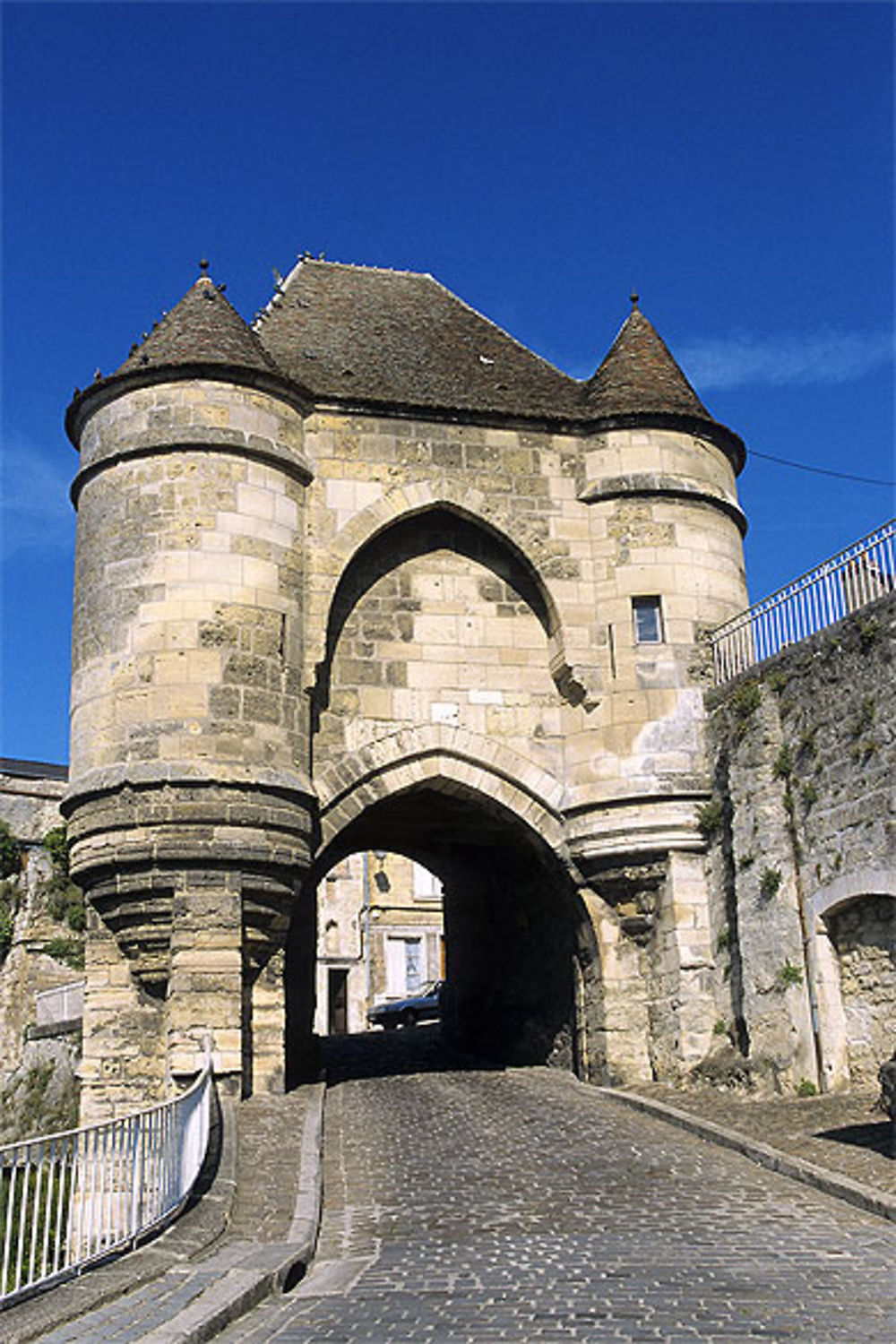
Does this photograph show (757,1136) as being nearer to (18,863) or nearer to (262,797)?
(262,797)

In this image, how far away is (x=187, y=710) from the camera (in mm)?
12500

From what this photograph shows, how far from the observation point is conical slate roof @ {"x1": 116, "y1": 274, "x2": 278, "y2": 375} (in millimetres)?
13523

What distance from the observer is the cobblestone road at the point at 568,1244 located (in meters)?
5.51

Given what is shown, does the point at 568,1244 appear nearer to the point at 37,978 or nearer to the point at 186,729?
the point at 186,729

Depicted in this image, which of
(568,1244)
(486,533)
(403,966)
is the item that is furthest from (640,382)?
(403,966)

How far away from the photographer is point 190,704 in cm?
1252

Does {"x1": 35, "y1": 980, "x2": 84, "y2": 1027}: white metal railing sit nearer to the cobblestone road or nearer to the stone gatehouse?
the stone gatehouse

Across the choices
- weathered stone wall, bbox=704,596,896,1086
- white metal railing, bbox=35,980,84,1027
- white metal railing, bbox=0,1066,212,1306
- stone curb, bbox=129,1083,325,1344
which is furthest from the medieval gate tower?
white metal railing, bbox=35,980,84,1027

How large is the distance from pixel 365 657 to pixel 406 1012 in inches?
627

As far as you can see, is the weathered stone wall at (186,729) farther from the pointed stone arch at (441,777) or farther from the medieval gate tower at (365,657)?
the pointed stone arch at (441,777)

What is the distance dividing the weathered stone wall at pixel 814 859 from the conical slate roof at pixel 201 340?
5.87 m

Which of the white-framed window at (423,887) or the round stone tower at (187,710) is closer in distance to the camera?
the round stone tower at (187,710)

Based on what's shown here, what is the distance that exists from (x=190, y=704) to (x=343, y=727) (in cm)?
182

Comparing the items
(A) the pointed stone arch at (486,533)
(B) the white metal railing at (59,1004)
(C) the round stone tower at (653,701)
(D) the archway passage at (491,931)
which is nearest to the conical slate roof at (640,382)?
(C) the round stone tower at (653,701)
